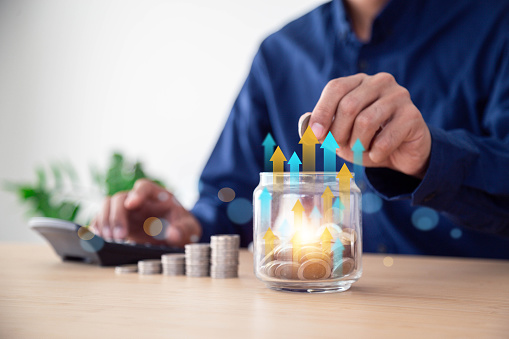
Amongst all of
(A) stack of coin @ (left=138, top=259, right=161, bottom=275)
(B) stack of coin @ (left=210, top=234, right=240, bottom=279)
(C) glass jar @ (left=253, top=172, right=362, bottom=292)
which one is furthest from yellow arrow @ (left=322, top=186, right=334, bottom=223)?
(A) stack of coin @ (left=138, top=259, right=161, bottom=275)

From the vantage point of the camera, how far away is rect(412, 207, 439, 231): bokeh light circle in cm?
122

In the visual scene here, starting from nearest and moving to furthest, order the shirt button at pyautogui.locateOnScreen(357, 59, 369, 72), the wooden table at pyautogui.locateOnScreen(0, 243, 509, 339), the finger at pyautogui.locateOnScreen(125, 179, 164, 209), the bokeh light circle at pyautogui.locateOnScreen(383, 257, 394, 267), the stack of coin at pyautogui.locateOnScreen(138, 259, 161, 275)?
1. the wooden table at pyautogui.locateOnScreen(0, 243, 509, 339)
2. the stack of coin at pyautogui.locateOnScreen(138, 259, 161, 275)
3. the bokeh light circle at pyautogui.locateOnScreen(383, 257, 394, 267)
4. the finger at pyautogui.locateOnScreen(125, 179, 164, 209)
5. the shirt button at pyautogui.locateOnScreen(357, 59, 369, 72)

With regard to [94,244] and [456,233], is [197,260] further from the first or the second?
[456,233]

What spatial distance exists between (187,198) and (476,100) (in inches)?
112

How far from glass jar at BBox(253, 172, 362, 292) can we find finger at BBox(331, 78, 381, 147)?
54mm

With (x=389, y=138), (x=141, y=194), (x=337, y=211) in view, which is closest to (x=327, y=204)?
(x=337, y=211)

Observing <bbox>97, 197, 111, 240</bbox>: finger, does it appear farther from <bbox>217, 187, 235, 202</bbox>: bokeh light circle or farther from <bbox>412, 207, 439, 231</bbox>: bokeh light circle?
<bbox>412, 207, 439, 231</bbox>: bokeh light circle

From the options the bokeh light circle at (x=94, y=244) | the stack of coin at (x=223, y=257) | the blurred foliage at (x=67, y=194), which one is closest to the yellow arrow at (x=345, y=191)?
the stack of coin at (x=223, y=257)

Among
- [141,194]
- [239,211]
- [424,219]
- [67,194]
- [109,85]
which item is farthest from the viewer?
[109,85]

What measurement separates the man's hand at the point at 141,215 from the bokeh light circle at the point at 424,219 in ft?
1.81

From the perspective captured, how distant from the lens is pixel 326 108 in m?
0.56

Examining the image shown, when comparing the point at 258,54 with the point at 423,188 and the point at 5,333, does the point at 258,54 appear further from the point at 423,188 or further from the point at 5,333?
the point at 5,333

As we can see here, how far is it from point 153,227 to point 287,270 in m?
0.56

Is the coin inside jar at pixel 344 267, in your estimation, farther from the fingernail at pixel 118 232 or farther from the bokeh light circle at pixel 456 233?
the bokeh light circle at pixel 456 233
